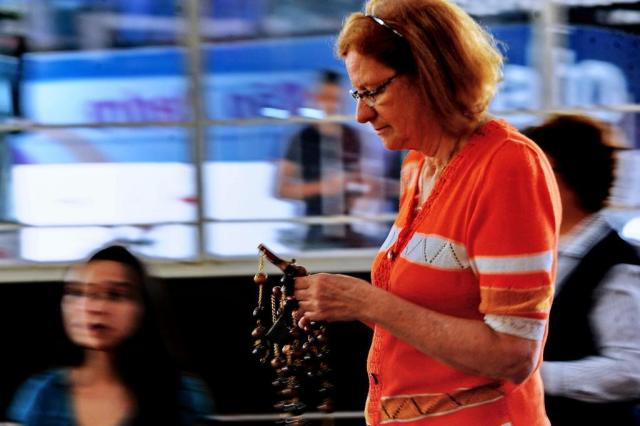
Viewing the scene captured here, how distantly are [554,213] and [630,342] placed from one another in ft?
2.54

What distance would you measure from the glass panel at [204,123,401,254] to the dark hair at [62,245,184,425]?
79.3 inches

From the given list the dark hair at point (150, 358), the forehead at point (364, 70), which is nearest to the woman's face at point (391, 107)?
the forehead at point (364, 70)

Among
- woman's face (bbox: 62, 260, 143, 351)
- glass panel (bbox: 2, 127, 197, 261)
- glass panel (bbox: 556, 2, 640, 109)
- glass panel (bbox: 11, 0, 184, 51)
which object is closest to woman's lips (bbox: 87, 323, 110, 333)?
woman's face (bbox: 62, 260, 143, 351)

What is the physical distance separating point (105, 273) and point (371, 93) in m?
1.11

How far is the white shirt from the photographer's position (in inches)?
96.9

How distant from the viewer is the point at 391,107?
197 centimetres

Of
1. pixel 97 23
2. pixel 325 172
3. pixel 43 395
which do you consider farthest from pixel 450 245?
pixel 97 23

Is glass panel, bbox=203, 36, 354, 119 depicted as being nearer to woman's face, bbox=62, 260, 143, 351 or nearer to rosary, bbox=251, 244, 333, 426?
woman's face, bbox=62, 260, 143, 351

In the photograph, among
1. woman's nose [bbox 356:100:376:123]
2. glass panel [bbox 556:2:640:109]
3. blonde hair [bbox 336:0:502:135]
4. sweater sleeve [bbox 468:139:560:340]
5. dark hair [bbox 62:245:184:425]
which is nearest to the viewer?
sweater sleeve [bbox 468:139:560:340]

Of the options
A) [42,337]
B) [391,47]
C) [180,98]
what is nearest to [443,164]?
[391,47]

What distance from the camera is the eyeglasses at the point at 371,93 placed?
1952 millimetres

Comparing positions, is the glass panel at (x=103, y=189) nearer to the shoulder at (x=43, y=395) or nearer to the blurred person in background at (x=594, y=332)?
the shoulder at (x=43, y=395)

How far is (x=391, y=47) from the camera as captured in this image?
194 cm

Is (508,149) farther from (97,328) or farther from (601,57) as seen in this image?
(601,57)
